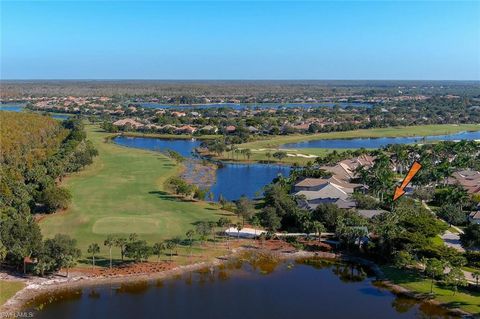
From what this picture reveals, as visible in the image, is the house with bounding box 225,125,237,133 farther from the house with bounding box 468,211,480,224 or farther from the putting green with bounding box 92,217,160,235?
the house with bounding box 468,211,480,224

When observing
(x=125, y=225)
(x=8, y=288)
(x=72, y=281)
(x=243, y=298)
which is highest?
(x=125, y=225)

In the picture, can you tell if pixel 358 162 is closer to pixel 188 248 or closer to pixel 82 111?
pixel 188 248

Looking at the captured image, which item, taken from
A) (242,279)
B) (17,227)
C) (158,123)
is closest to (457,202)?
(242,279)

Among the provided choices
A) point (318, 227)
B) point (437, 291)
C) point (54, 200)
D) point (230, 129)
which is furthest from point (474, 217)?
point (230, 129)

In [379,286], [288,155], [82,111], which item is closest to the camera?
[379,286]

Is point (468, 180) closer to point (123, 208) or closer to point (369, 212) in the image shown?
point (369, 212)
